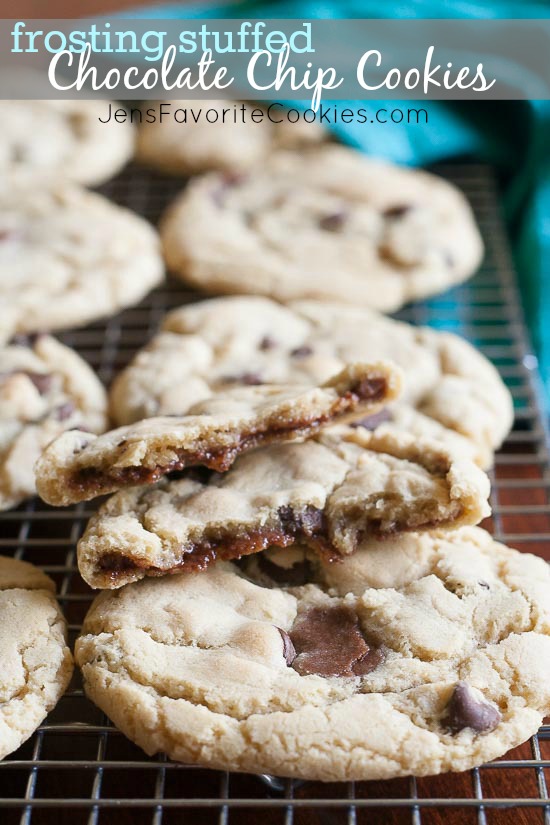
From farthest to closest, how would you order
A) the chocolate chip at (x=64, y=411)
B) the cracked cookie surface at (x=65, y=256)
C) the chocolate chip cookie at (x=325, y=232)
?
1. the chocolate chip cookie at (x=325, y=232)
2. the cracked cookie surface at (x=65, y=256)
3. the chocolate chip at (x=64, y=411)

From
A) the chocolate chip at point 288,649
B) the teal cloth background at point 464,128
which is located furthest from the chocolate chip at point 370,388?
the teal cloth background at point 464,128

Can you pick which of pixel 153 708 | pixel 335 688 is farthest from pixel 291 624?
pixel 153 708

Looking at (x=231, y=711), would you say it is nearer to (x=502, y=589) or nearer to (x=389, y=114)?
(x=502, y=589)

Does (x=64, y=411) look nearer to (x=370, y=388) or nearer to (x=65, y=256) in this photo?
(x=65, y=256)

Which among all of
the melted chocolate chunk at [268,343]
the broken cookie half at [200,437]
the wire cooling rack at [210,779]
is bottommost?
the wire cooling rack at [210,779]

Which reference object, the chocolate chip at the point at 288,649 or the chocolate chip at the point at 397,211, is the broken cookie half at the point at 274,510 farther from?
the chocolate chip at the point at 397,211

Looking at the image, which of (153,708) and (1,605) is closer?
(153,708)
